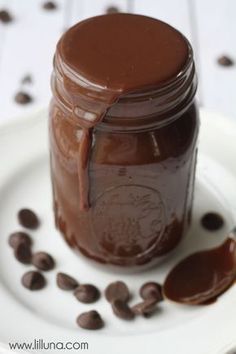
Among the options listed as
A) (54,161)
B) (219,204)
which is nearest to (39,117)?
(54,161)

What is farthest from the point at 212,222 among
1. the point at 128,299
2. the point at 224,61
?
the point at 224,61

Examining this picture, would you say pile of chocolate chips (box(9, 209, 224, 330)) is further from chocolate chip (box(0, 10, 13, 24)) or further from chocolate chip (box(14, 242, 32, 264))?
chocolate chip (box(0, 10, 13, 24))

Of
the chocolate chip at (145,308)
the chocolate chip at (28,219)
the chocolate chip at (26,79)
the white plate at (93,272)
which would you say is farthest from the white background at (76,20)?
the chocolate chip at (145,308)

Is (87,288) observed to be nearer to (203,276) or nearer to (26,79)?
(203,276)

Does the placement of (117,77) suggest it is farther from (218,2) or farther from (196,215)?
(218,2)

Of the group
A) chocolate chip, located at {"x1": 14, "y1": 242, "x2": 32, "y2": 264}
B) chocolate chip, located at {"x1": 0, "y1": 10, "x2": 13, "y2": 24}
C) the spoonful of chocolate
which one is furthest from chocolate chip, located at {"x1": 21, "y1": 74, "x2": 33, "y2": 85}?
the spoonful of chocolate

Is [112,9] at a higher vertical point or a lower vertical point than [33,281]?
higher

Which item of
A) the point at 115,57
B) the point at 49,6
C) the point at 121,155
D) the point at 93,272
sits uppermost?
the point at 115,57
